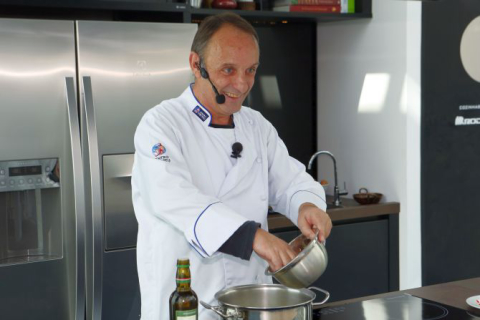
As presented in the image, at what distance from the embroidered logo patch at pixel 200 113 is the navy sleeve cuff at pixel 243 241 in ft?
1.58

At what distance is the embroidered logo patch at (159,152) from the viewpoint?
2.00 meters

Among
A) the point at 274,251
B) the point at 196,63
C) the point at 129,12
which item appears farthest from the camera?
the point at 129,12

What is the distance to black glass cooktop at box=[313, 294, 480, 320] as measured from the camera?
6.51ft

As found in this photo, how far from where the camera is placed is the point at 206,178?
218cm

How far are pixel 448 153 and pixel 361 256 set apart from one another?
28.9 inches

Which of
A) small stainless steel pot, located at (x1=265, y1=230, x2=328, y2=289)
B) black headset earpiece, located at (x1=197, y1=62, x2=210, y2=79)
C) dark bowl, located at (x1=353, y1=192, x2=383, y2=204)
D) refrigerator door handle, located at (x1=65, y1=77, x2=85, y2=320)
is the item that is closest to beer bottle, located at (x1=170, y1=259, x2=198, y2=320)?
small stainless steel pot, located at (x1=265, y1=230, x2=328, y2=289)

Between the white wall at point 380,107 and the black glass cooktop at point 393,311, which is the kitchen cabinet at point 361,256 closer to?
the white wall at point 380,107

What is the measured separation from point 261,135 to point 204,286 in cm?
54

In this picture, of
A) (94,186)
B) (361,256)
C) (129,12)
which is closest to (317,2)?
(129,12)

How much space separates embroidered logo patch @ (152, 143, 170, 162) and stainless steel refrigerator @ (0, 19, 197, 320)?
91 centimetres

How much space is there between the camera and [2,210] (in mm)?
2828

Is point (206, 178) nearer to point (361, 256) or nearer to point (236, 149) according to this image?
point (236, 149)

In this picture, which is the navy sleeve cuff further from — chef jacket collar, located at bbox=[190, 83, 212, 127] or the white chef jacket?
chef jacket collar, located at bbox=[190, 83, 212, 127]

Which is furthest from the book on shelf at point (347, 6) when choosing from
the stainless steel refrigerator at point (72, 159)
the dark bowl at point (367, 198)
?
the stainless steel refrigerator at point (72, 159)
